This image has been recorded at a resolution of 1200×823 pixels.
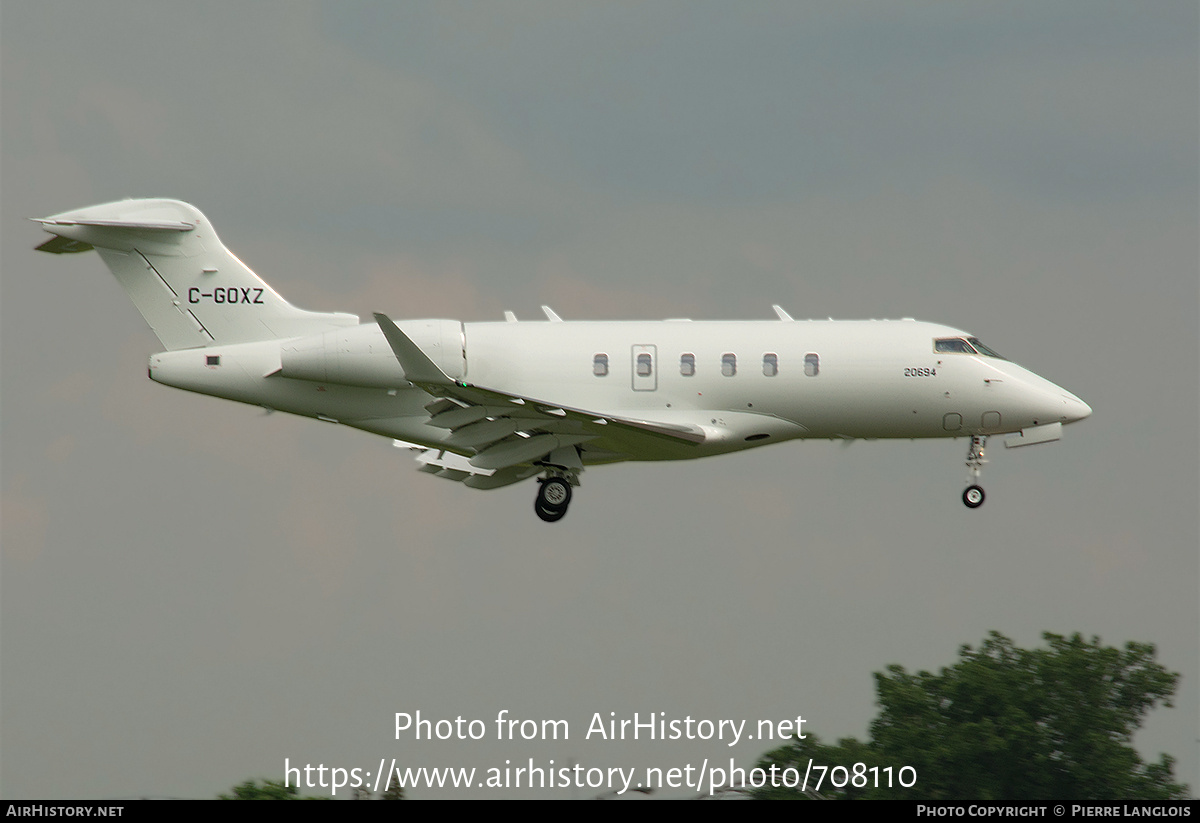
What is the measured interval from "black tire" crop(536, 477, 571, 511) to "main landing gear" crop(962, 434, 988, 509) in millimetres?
8420

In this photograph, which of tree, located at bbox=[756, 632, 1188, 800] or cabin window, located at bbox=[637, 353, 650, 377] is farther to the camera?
tree, located at bbox=[756, 632, 1188, 800]

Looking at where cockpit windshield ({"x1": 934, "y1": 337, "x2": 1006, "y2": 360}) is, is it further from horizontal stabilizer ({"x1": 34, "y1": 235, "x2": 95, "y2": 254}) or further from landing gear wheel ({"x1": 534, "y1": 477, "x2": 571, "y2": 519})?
horizontal stabilizer ({"x1": 34, "y1": 235, "x2": 95, "y2": 254})

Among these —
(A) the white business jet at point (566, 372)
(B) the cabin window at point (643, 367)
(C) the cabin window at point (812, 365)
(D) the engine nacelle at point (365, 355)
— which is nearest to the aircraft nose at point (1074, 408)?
(A) the white business jet at point (566, 372)

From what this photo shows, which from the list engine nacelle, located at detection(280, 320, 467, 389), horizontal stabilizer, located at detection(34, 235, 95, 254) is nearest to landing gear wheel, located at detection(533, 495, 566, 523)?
engine nacelle, located at detection(280, 320, 467, 389)

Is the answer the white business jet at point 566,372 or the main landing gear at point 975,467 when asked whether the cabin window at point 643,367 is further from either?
the main landing gear at point 975,467

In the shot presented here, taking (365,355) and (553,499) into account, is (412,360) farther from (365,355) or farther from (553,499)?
(553,499)

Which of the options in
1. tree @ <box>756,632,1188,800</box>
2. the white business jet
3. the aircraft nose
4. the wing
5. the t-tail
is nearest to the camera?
the wing

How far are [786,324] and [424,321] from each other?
7.27m

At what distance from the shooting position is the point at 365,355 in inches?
1130

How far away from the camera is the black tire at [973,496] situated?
1214 inches

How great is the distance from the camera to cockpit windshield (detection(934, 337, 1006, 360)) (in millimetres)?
29938

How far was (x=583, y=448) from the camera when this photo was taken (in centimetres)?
2944

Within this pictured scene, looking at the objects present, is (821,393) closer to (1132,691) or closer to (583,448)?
(583,448)
